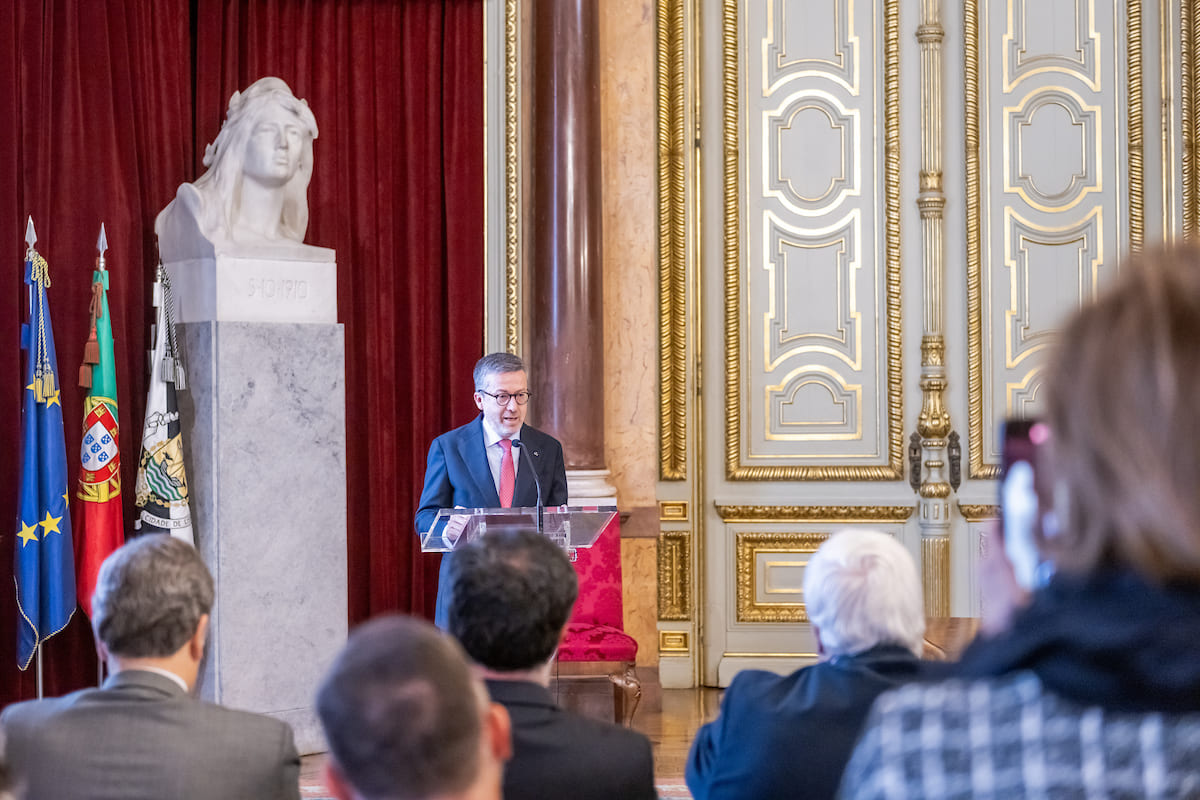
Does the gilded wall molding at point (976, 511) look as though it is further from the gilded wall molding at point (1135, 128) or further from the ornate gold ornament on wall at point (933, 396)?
the gilded wall molding at point (1135, 128)

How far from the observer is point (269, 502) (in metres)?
5.06

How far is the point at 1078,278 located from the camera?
6.55 metres

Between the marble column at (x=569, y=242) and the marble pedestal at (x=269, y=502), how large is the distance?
1165mm

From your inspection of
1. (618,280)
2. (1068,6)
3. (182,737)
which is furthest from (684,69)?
(182,737)

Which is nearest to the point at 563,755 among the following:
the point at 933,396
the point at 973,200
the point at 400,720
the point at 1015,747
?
the point at 400,720

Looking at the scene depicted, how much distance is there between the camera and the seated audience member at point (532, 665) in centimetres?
192

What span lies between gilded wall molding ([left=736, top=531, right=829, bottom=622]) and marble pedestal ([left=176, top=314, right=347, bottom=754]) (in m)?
2.10

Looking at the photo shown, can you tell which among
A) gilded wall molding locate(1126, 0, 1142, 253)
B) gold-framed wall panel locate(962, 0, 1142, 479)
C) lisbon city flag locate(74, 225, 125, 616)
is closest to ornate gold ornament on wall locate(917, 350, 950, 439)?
gold-framed wall panel locate(962, 0, 1142, 479)

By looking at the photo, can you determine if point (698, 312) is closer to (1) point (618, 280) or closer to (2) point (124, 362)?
(1) point (618, 280)

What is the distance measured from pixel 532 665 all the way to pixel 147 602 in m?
0.62

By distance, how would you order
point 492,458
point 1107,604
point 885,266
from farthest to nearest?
point 885,266 < point 492,458 < point 1107,604

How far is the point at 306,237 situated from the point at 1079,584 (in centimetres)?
532

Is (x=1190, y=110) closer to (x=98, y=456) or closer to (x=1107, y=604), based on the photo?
(x=98, y=456)

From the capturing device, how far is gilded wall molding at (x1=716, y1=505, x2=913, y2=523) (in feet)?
21.5
